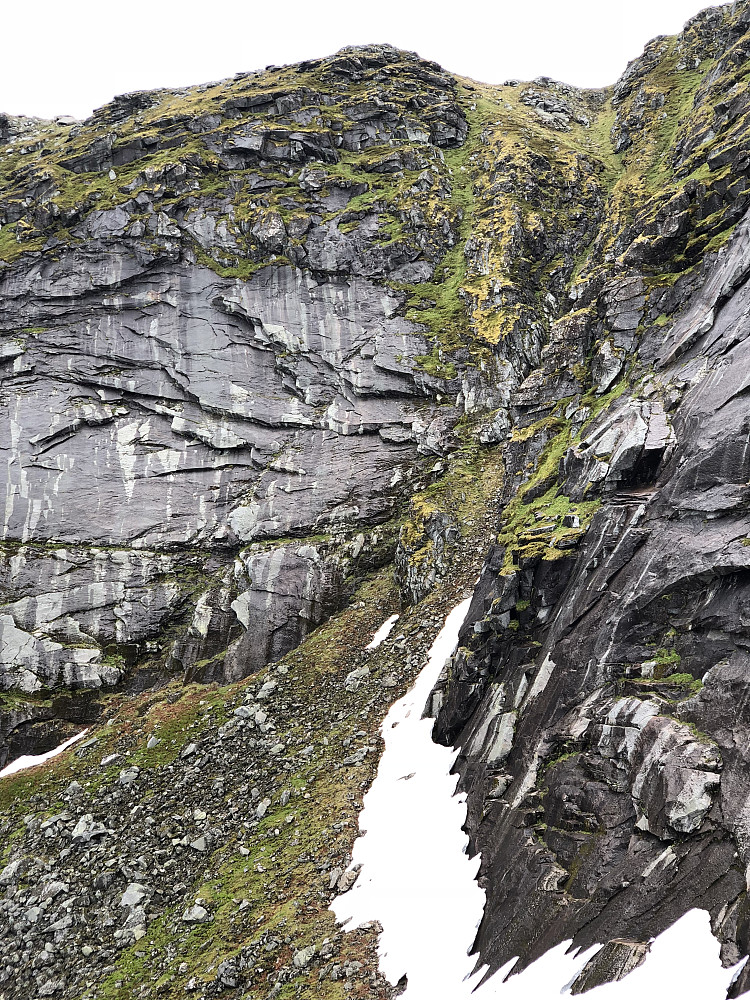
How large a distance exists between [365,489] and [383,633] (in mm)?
10160

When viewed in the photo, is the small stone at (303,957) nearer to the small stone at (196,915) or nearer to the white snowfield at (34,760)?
the small stone at (196,915)

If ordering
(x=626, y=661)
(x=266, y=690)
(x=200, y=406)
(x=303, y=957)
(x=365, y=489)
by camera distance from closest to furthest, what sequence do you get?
(x=626, y=661) < (x=303, y=957) < (x=266, y=690) < (x=365, y=489) < (x=200, y=406)

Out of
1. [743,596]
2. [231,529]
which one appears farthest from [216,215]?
[743,596]

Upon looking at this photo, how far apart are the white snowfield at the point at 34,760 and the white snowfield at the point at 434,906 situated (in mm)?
18348

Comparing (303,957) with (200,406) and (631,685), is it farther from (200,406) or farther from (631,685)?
A: (200,406)

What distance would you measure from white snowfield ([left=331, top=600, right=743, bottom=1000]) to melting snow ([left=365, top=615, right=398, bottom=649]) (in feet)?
16.1

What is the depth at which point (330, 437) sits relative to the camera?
38.5m

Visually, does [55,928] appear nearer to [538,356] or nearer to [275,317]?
[275,317]

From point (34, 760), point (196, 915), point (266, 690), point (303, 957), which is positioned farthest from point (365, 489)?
point (303, 957)

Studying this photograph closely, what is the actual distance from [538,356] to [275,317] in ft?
61.6

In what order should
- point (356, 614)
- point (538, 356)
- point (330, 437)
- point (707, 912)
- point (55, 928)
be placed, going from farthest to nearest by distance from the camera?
point (538, 356), point (330, 437), point (356, 614), point (55, 928), point (707, 912)

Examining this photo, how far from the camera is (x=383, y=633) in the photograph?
29766 mm

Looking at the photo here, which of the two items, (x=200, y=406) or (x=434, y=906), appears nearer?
(x=434, y=906)

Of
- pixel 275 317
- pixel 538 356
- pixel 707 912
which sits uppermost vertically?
pixel 275 317
